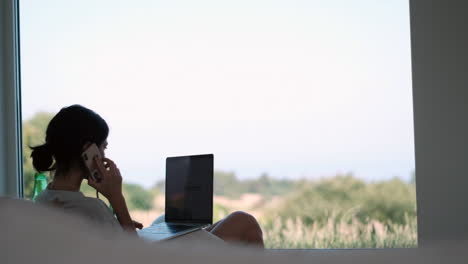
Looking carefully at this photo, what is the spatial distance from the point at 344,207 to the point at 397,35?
3.97 feet

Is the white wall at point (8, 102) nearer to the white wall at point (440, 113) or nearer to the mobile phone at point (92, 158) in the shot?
the mobile phone at point (92, 158)

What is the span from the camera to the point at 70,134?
1.78 metres

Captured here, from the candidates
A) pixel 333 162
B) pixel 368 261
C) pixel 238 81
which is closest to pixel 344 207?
pixel 333 162

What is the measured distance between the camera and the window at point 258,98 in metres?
3.24

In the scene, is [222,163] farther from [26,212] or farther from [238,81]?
[26,212]

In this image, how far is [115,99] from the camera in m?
3.43

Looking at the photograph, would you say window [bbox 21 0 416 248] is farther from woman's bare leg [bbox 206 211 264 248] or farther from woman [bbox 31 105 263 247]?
woman [bbox 31 105 263 247]

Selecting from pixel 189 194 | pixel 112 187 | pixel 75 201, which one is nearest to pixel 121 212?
pixel 112 187

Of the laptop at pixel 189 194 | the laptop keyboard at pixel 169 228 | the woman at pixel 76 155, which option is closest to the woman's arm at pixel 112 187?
the woman at pixel 76 155

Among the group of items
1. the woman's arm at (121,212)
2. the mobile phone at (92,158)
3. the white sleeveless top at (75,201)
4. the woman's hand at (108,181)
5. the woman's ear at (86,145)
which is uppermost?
the woman's ear at (86,145)

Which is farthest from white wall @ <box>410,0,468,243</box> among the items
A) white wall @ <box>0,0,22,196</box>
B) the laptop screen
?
white wall @ <box>0,0,22,196</box>

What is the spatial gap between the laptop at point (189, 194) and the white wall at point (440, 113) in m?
1.45

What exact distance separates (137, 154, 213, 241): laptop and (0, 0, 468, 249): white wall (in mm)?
1452

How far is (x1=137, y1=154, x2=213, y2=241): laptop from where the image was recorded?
228 centimetres
